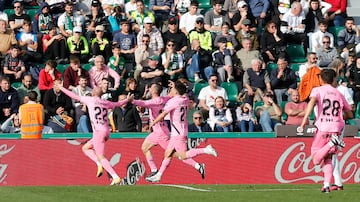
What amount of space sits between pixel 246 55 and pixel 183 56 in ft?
5.22

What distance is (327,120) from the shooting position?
16.9m

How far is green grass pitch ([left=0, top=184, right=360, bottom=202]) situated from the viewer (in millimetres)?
15789

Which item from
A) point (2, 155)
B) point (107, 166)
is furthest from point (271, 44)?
point (2, 155)

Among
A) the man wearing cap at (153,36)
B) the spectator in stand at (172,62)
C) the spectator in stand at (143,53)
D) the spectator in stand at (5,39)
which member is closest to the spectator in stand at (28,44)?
the spectator in stand at (5,39)

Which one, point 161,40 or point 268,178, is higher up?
point 161,40

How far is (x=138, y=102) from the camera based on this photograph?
68.0 ft

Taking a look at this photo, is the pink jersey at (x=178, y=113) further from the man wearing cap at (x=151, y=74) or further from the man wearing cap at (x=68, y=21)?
the man wearing cap at (x=68, y=21)

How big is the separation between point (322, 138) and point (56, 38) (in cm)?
1068

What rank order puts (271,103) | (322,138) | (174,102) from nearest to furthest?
(322,138)
(174,102)
(271,103)

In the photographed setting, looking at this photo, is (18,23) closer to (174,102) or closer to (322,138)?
(174,102)

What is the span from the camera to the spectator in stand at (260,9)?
2803cm

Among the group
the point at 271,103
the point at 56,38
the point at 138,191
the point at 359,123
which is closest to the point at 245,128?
the point at 271,103

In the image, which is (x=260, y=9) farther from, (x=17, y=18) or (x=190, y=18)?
(x=17, y=18)

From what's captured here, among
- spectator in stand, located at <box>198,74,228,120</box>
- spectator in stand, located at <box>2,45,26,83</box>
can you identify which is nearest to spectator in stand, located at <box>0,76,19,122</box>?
spectator in stand, located at <box>2,45,26,83</box>
